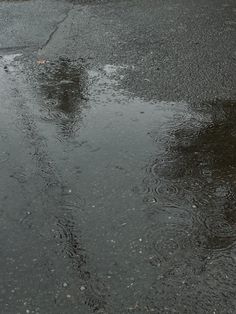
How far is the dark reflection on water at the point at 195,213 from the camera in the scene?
3.22 m

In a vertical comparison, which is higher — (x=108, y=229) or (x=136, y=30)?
(x=108, y=229)

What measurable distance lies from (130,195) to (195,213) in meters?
0.60

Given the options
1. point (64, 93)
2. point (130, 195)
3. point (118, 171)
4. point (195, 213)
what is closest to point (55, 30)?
point (64, 93)

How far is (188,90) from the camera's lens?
577 cm

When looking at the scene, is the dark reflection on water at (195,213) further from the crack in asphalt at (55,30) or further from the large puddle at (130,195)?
the crack in asphalt at (55,30)

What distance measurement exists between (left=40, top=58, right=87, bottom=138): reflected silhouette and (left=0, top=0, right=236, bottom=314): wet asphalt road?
2cm

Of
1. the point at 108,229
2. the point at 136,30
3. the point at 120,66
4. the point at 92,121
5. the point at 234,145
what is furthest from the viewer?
the point at 136,30

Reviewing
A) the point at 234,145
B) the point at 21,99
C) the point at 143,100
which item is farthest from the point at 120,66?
the point at 234,145

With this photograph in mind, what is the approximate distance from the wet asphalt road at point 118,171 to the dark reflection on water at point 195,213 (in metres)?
0.01

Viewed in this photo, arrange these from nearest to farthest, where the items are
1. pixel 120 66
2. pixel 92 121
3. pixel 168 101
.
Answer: pixel 92 121 < pixel 168 101 < pixel 120 66

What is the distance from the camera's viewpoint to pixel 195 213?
3.86 m

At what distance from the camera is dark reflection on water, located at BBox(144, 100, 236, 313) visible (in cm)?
322

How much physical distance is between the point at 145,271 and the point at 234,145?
6.22 feet

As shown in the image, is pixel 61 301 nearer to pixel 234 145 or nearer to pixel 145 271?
pixel 145 271
